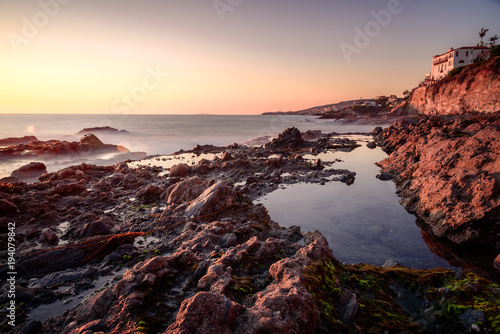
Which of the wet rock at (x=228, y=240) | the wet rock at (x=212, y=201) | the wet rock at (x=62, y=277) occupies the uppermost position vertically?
the wet rock at (x=212, y=201)

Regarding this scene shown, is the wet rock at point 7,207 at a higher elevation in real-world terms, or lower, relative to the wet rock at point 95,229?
higher

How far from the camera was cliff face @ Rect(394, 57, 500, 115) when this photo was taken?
1438 inches

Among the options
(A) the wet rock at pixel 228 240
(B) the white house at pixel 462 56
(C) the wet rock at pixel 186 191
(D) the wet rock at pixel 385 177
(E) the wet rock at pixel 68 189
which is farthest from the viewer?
(B) the white house at pixel 462 56

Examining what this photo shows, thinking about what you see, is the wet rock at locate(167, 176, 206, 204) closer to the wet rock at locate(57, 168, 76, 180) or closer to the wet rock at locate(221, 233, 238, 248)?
the wet rock at locate(221, 233, 238, 248)

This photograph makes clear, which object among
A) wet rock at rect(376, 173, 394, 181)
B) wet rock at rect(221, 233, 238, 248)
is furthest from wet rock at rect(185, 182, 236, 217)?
wet rock at rect(376, 173, 394, 181)

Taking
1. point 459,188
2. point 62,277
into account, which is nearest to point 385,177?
point 459,188

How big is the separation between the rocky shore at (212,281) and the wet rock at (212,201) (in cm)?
5

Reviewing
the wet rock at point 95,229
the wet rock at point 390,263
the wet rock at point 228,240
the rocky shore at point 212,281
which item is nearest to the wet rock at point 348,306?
the rocky shore at point 212,281

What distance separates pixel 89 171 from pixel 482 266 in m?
23.9

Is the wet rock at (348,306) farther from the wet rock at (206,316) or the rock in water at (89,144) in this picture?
the rock in water at (89,144)

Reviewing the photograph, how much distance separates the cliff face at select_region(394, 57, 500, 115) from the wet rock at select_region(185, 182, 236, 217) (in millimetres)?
49749

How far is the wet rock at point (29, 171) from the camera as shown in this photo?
18.7 meters

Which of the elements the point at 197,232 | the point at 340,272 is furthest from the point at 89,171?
the point at 340,272

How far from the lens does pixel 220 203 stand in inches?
384
